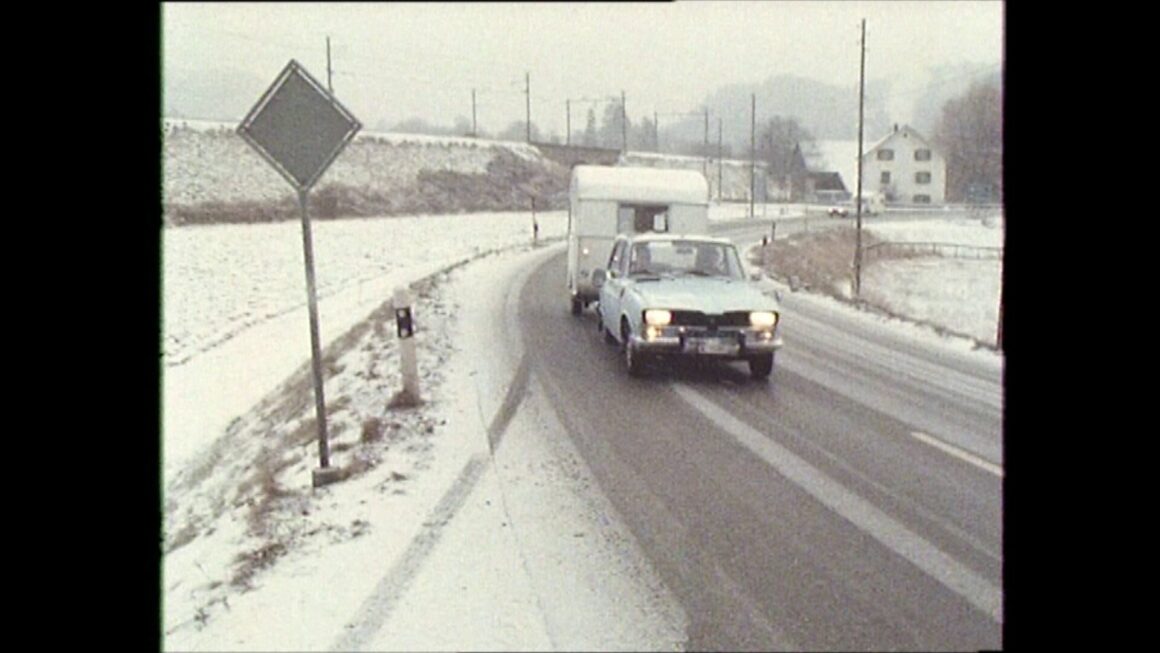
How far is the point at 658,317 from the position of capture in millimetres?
8344

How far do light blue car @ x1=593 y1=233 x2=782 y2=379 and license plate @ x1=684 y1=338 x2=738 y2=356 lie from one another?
0.01 meters

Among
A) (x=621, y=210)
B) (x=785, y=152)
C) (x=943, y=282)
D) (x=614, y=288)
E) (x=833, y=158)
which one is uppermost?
(x=785, y=152)

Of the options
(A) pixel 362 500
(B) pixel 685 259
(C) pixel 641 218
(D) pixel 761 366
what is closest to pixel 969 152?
(C) pixel 641 218

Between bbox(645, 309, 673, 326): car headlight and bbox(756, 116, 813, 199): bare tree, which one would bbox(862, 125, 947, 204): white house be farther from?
bbox(645, 309, 673, 326): car headlight

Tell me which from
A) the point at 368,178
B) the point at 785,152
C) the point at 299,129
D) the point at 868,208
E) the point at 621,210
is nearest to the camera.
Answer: the point at 299,129

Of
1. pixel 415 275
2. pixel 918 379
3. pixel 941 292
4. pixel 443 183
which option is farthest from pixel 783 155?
pixel 918 379

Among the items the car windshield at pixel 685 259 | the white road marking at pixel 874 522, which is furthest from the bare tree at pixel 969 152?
the white road marking at pixel 874 522

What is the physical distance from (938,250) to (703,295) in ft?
143

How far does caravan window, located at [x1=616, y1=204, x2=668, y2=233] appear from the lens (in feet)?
45.3

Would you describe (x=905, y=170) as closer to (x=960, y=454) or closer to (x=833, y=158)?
(x=833, y=158)

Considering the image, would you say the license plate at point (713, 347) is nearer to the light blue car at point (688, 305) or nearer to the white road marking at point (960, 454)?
the light blue car at point (688, 305)

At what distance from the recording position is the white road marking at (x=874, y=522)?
392 centimetres
